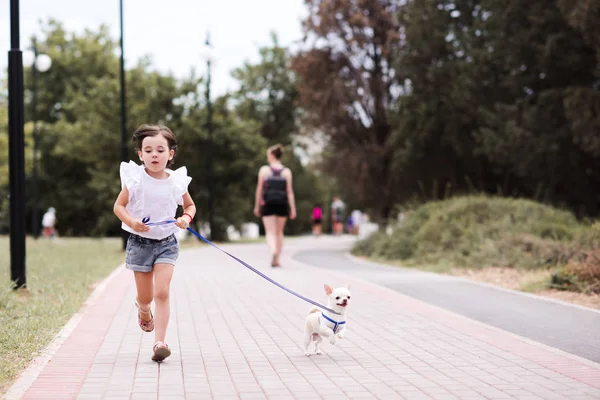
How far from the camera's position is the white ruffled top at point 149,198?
720cm

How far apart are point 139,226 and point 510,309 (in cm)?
544

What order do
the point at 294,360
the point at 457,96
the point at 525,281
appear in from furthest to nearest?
the point at 457,96 → the point at 525,281 → the point at 294,360

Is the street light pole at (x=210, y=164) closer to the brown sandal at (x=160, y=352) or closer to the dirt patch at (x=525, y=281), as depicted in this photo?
the dirt patch at (x=525, y=281)

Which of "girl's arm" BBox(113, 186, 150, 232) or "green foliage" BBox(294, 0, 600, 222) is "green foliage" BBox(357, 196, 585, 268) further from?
"girl's arm" BBox(113, 186, 150, 232)

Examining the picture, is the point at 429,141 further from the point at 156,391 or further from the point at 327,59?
the point at 156,391

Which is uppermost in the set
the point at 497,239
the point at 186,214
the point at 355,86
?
the point at 355,86

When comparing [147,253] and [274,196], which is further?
[274,196]

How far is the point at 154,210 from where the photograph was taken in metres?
Answer: 7.24

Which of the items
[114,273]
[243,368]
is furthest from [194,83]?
[243,368]

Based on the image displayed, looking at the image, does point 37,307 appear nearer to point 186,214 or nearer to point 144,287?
point 144,287

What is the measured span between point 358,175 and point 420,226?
10.1 metres

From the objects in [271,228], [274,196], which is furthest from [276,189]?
[271,228]

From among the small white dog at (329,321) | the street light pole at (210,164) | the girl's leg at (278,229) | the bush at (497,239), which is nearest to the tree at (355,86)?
the street light pole at (210,164)

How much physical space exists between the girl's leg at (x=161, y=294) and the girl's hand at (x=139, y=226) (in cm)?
38
